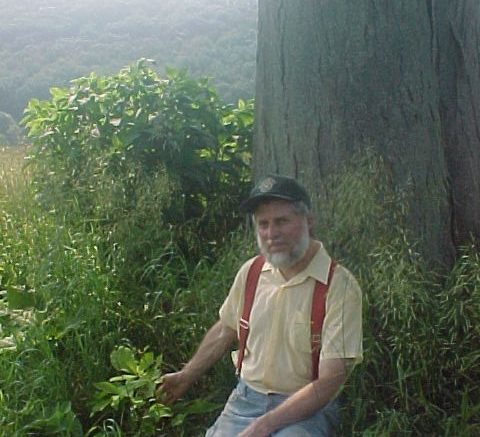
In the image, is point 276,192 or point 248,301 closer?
point 276,192

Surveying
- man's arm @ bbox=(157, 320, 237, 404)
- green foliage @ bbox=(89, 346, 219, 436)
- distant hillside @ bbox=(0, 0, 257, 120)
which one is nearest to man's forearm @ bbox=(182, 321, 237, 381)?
man's arm @ bbox=(157, 320, 237, 404)

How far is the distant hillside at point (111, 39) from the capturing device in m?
9.93

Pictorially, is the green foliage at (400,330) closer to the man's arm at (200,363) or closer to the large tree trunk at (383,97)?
the large tree trunk at (383,97)

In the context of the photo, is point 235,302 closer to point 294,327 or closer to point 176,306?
point 294,327

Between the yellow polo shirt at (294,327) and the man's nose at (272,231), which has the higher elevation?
the man's nose at (272,231)

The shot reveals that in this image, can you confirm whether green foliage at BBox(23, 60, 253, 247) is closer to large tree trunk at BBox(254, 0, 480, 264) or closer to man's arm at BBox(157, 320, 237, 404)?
large tree trunk at BBox(254, 0, 480, 264)

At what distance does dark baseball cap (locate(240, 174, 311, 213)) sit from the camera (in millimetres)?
3629

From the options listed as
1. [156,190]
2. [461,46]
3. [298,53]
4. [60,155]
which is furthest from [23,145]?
[461,46]

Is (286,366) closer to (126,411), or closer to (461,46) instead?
(126,411)

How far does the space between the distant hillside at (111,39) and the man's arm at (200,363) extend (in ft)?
14.5

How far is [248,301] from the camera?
3.79 meters

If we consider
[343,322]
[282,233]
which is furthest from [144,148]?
[343,322]

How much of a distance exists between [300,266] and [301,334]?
288 mm

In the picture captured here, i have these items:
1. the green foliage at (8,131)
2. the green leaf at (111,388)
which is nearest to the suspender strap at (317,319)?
the green leaf at (111,388)
